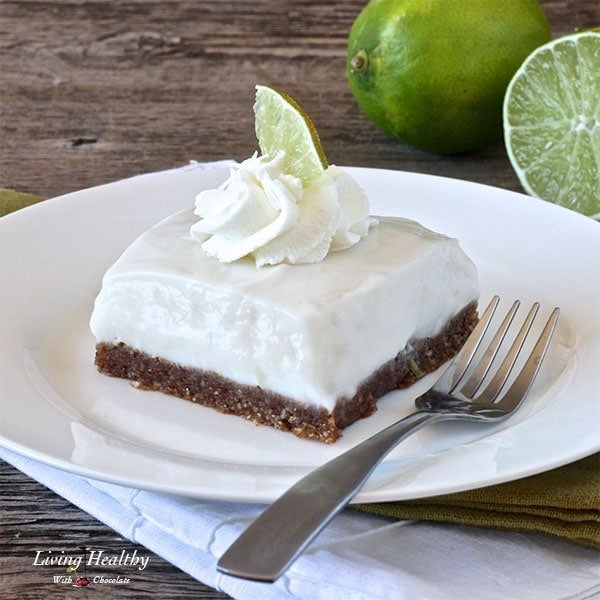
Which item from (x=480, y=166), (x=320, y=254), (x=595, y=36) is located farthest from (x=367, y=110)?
(x=320, y=254)

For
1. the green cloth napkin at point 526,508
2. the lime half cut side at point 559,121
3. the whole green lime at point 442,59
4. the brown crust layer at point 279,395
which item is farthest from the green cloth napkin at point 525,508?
the whole green lime at point 442,59

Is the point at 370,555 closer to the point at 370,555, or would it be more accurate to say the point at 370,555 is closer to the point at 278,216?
the point at 370,555

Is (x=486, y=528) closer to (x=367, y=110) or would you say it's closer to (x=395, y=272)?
(x=395, y=272)

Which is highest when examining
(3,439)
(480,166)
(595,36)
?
(595,36)

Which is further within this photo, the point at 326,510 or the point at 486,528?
the point at 486,528

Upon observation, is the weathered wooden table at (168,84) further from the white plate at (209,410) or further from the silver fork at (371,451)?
the silver fork at (371,451)

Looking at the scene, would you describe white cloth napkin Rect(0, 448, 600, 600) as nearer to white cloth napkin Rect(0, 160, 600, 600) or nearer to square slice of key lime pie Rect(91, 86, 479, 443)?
white cloth napkin Rect(0, 160, 600, 600)
